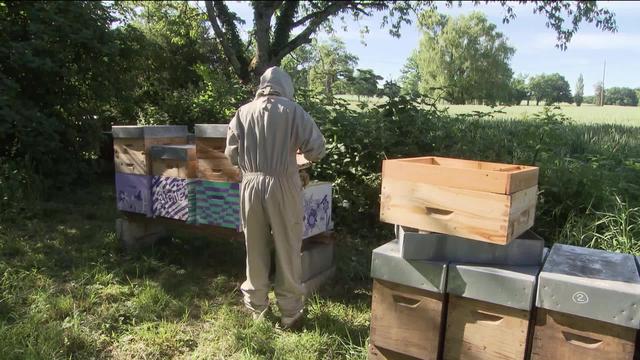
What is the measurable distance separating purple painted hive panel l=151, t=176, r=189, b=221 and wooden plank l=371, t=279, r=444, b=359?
90.6 inches

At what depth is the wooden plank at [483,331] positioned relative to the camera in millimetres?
2229

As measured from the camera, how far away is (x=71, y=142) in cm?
756

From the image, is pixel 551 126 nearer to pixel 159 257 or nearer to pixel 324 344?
pixel 324 344

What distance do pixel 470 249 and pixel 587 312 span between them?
0.58 m

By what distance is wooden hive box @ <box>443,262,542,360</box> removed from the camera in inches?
86.7

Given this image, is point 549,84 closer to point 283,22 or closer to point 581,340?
point 283,22

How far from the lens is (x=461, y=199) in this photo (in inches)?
90.4

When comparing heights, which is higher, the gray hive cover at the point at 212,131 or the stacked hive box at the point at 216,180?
the gray hive cover at the point at 212,131

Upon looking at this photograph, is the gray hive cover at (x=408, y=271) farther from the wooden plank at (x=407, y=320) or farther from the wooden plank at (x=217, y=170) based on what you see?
the wooden plank at (x=217, y=170)

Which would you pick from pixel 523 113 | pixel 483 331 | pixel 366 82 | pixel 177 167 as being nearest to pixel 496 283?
pixel 483 331

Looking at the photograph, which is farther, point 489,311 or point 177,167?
point 177,167

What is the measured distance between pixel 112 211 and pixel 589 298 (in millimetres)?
6064

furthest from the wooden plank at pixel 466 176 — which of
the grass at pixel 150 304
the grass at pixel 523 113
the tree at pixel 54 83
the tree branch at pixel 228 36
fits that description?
the tree branch at pixel 228 36

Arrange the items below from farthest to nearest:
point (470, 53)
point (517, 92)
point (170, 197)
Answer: point (517, 92)
point (470, 53)
point (170, 197)
